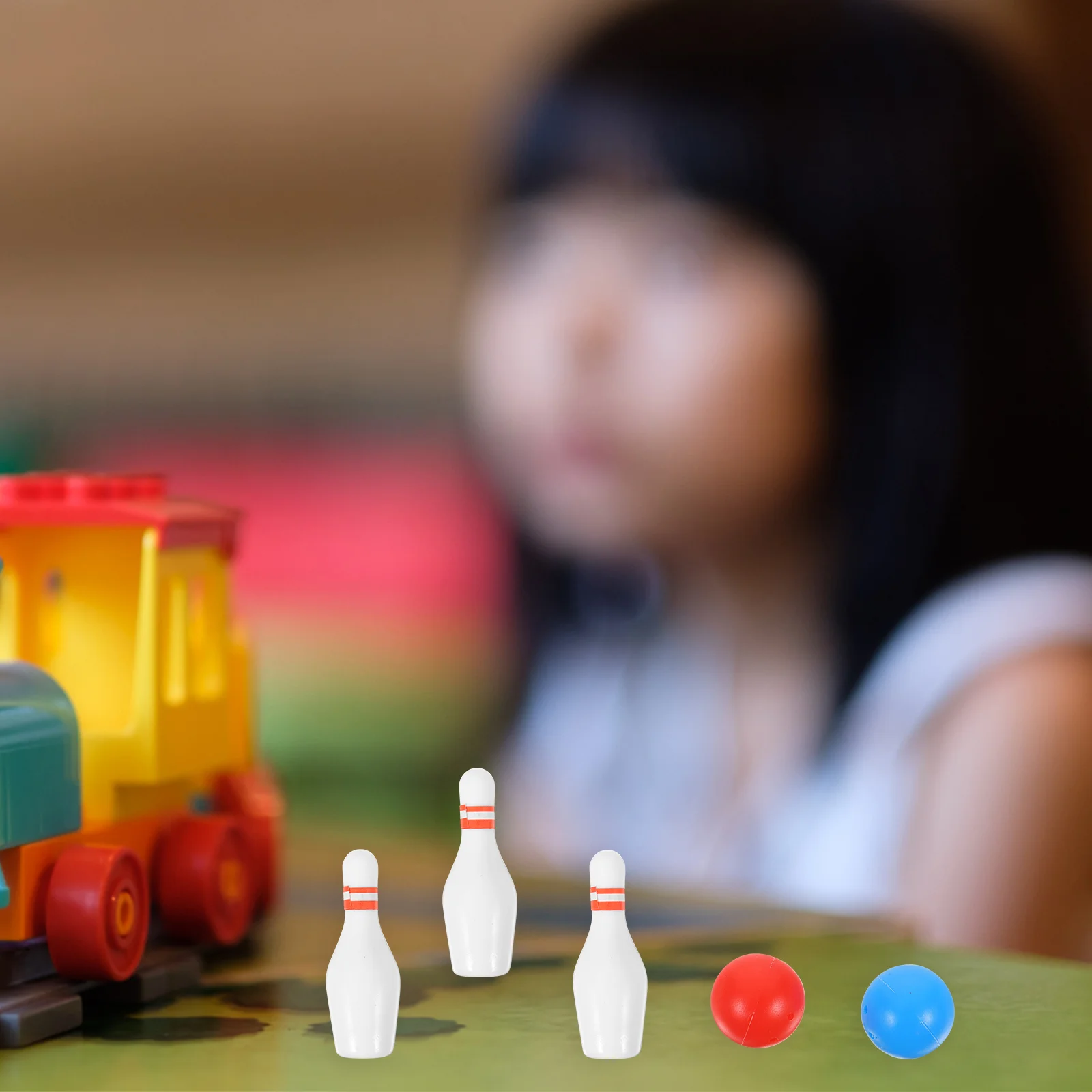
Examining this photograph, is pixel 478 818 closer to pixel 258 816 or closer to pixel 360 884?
pixel 360 884

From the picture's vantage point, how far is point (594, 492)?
1494 mm

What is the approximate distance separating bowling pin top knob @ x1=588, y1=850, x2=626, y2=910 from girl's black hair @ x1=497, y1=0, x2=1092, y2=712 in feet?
2.73

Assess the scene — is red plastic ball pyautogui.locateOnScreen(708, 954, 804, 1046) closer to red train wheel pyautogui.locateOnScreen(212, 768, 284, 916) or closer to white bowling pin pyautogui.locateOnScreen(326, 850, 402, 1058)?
white bowling pin pyautogui.locateOnScreen(326, 850, 402, 1058)

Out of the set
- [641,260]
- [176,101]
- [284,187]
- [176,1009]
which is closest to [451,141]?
[284,187]

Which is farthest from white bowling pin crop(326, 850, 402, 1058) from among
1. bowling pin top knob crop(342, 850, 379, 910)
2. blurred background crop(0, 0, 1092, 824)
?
blurred background crop(0, 0, 1092, 824)

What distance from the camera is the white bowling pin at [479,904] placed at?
58 cm

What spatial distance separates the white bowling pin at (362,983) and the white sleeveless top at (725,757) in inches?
18.6

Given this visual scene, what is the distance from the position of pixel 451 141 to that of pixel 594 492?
0.70 m

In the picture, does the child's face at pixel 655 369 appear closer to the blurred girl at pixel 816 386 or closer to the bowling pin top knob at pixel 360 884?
the blurred girl at pixel 816 386

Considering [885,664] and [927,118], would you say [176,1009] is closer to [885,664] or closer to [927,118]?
[885,664]

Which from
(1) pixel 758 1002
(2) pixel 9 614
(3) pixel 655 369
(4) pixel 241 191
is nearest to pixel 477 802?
(1) pixel 758 1002

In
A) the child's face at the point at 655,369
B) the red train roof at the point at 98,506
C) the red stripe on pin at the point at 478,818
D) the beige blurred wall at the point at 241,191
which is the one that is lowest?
the red stripe on pin at the point at 478,818

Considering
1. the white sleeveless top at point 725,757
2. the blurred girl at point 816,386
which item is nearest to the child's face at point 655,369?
the blurred girl at point 816,386

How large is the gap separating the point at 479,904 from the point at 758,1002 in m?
0.11
